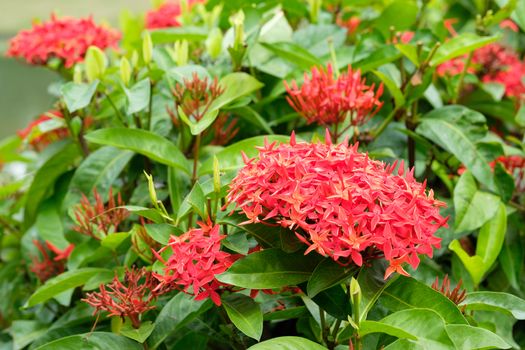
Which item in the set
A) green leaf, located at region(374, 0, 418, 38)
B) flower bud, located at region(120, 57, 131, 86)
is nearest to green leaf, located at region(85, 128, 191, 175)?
flower bud, located at region(120, 57, 131, 86)

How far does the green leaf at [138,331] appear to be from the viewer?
91 cm

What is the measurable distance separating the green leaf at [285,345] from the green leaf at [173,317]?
188mm

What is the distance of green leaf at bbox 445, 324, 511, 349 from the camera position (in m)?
0.77

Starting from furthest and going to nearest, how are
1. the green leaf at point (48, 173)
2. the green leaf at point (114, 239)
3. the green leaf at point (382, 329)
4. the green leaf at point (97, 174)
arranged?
1. the green leaf at point (48, 173)
2. the green leaf at point (97, 174)
3. the green leaf at point (114, 239)
4. the green leaf at point (382, 329)

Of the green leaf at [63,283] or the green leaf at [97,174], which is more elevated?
the green leaf at [97,174]

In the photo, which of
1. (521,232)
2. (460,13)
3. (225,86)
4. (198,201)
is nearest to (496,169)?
(521,232)

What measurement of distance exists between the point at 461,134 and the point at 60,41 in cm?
80

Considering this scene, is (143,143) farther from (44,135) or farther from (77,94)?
(44,135)

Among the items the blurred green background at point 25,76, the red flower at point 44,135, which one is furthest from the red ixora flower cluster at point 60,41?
the blurred green background at point 25,76

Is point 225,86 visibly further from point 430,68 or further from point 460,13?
point 460,13

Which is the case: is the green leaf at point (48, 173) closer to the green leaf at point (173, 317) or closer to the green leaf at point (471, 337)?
the green leaf at point (173, 317)

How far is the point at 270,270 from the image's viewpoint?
2.76ft

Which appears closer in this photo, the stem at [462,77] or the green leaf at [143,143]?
the green leaf at [143,143]

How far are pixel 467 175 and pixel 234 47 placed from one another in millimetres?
441
